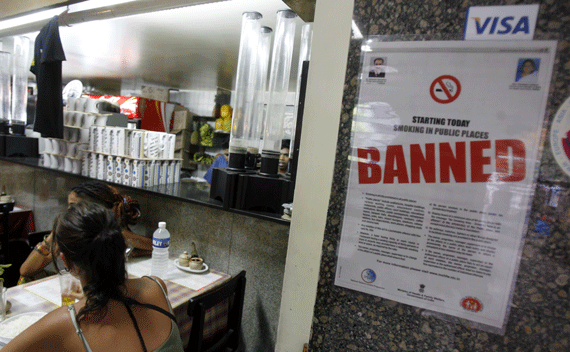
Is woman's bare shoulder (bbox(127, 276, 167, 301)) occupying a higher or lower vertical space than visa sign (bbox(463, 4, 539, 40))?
lower

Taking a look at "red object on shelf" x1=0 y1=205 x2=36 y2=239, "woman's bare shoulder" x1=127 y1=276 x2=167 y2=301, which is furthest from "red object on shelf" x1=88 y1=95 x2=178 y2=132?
"woman's bare shoulder" x1=127 y1=276 x2=167 y2=301

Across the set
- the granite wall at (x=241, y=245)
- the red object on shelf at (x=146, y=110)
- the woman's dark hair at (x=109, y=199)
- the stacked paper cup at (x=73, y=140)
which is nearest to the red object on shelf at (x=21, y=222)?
the stacked paper cup at (x=73, y=140)

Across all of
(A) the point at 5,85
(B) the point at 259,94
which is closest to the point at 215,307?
(B) the point at 259,94

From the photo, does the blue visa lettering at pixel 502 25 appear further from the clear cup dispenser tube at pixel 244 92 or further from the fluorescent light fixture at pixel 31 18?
the fluorescent light fixture at pixel 31 18

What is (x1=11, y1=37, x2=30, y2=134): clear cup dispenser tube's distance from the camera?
3.57 metres

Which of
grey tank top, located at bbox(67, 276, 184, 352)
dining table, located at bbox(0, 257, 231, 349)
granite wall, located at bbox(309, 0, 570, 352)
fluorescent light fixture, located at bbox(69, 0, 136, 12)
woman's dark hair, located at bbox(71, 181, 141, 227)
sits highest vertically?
fluorescent light fixture, located at bbox(69, 0, 136, 12)

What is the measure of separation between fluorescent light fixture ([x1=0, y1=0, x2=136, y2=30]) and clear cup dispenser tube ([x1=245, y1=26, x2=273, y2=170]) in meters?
0.94

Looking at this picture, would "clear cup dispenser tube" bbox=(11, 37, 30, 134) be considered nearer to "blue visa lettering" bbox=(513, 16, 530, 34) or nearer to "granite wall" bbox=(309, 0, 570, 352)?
A: "granite wall" bbox=(309, 0, 570, 352)

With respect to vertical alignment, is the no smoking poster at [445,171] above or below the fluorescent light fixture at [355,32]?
below

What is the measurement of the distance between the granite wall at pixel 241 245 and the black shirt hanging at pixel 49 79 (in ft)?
2.82

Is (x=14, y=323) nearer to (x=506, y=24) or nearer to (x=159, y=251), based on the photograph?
(x=159, y=251)

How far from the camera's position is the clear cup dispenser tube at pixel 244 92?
1848mm

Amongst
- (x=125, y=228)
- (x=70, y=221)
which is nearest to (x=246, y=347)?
(x=125, y=228)

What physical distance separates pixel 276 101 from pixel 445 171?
1.47m
